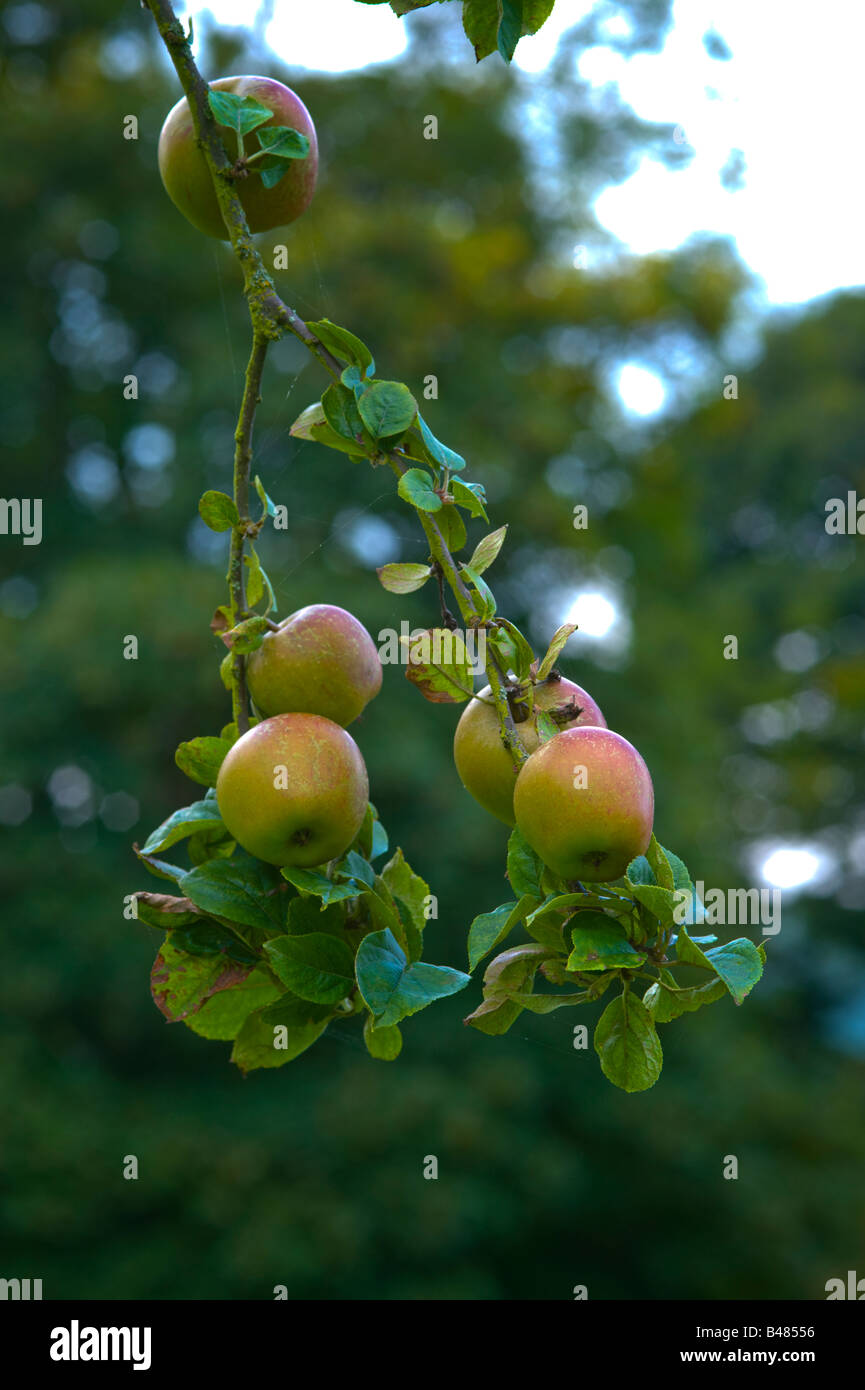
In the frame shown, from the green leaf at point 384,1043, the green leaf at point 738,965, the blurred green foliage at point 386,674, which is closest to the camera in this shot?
the green leaf at point 738,965

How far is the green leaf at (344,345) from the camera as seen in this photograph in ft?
1.98

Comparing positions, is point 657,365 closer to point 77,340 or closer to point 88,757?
point 77,340

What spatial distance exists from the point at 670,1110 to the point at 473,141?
3.30 metres

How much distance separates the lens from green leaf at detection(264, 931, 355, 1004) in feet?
1.89

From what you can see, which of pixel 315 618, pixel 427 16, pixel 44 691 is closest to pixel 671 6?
pixel 315 618

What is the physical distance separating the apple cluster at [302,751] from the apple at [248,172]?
0.68ft

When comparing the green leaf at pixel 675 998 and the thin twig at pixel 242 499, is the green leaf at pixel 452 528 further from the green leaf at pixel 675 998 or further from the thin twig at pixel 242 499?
the green leaf at pixel 675 998

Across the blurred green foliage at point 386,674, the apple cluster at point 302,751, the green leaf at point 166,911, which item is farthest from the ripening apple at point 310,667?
the blurred green foliage at point 386,674

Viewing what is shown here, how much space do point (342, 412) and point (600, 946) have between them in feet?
0.87

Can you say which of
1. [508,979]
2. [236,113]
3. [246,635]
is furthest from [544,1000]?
[236,113]

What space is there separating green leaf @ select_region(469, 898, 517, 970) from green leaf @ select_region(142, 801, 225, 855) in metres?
0.16

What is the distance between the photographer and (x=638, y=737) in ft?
13.6

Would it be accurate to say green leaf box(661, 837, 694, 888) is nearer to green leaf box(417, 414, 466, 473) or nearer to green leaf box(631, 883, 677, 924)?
green leaf box(631, 883, 677, 924)

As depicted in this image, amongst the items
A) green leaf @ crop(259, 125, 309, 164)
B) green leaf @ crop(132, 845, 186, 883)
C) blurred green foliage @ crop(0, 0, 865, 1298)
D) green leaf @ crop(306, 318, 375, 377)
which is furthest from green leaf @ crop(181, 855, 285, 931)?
blurred green foliage @ crop(0, 0, 865, 1298)
